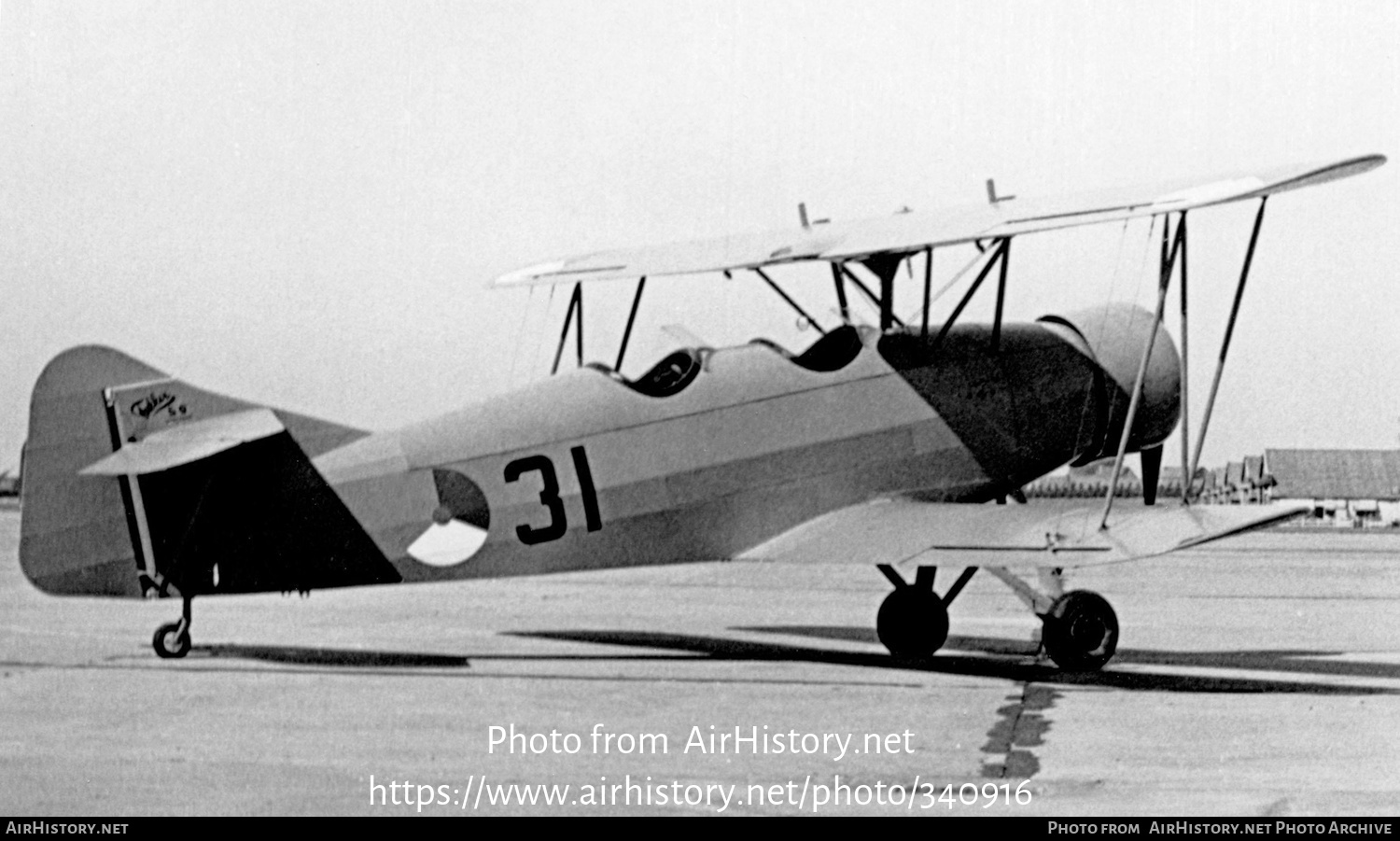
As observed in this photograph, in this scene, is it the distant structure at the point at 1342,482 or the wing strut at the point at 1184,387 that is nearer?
the wing strut at the point at 1184,387

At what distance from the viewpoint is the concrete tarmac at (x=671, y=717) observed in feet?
24.8

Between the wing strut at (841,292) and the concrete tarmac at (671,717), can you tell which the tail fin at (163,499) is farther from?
the wing strut at (841,292)

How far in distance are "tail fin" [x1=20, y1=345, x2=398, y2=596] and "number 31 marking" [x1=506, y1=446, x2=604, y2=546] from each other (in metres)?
0.96

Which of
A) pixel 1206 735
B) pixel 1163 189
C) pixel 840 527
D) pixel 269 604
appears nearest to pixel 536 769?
pixel 1206 735

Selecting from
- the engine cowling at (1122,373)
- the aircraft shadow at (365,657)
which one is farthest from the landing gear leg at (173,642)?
the engine cowling at (1122,373)

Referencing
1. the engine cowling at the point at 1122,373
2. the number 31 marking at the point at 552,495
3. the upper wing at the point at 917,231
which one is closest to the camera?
the upper wing at the point at 917,231

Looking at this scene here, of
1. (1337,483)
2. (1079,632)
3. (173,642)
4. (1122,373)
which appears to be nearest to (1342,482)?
(1337,483)

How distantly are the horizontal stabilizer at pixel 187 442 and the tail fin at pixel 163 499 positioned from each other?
12mm

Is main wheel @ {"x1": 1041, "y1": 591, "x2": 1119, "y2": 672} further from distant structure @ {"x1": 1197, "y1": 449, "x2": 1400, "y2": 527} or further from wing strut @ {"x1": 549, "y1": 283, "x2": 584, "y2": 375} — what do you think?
distant structure @ {"x1": 1197, "y1": 449, "x2": 1400, "y2": 527}

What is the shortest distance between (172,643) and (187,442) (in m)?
1.59

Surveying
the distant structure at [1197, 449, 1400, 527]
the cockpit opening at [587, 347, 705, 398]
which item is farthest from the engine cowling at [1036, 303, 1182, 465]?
the distant structure at [1197, 449, 1400, 527]

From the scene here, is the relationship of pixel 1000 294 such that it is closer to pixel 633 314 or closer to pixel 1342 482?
pixel 633 314

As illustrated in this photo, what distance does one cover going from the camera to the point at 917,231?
11.9m
